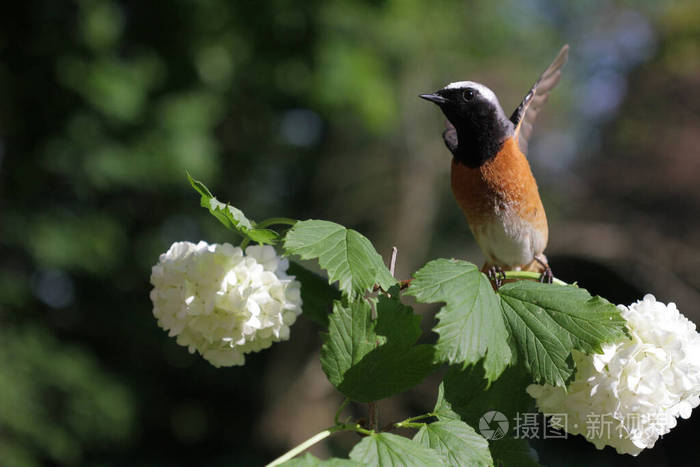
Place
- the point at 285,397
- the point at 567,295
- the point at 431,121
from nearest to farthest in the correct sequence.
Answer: the point at 567,295 → the point at 285,397 → the point at 431,121

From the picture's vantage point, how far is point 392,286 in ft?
3.38

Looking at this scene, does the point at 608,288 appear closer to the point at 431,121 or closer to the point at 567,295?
the point at 431,121

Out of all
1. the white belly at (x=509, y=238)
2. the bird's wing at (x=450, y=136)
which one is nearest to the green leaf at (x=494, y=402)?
the white belly at (x=509, y=238)

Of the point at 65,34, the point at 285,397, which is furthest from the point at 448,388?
the point at 285,397

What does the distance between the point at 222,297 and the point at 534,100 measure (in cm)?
103

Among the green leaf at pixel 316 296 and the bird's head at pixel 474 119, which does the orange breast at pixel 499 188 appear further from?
the green leaf at pixel 316 296

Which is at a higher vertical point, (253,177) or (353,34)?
(353,34)

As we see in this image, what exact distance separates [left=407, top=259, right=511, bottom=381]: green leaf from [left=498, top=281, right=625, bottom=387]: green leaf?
0.03 m

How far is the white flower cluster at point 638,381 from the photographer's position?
1.01m

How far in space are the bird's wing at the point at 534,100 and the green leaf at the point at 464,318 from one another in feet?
2.38

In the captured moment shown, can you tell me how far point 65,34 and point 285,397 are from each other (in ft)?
16.0

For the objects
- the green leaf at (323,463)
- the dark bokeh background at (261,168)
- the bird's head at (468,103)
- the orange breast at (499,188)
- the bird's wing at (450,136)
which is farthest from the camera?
the dark bokeh background at (261,168)

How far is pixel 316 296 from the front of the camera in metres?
1.26

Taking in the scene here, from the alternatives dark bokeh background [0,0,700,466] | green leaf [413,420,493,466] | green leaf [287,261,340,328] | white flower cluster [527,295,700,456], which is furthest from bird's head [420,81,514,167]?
dark bokeh background [0,0,700,466]
